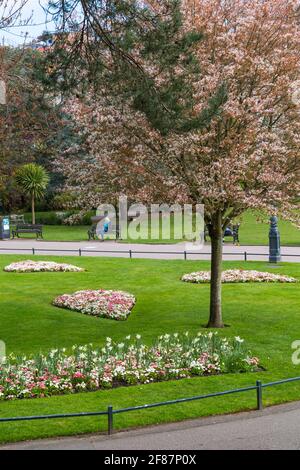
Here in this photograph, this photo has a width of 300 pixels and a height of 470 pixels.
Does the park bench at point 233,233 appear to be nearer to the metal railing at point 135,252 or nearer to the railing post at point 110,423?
the metal railing at point 135,252

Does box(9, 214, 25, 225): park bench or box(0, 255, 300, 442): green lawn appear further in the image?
box(9, 214, 25, 225): park bench

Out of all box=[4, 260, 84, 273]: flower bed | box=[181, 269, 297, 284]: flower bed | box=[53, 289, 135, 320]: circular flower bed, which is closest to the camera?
box=[53, 289, 135, 320]: circular flower bed

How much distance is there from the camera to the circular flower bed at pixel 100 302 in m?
18.9

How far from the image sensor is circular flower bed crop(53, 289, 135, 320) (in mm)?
18891

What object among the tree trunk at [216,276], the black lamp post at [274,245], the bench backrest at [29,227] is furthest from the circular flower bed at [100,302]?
the bench backrest at [29,227]

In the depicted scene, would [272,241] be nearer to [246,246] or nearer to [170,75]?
[246,246]

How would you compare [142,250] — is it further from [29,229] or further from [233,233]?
[29,229]

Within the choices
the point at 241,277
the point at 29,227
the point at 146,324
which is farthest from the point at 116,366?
the point at 29,227

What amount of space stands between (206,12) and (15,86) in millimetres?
7574

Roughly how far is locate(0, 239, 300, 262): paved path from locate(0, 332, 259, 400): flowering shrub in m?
15.4

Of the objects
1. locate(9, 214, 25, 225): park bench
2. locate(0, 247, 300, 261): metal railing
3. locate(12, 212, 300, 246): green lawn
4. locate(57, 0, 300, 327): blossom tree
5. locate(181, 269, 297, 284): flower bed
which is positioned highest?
locate(57, 0, 300, 327): blossom tree

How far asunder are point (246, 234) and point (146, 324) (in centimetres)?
2607

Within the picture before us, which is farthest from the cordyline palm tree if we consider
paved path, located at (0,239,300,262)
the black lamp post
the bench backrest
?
the black lamp post

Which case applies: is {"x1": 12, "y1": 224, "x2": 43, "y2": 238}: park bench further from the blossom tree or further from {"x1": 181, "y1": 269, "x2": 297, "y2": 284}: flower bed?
the blossom tree
